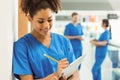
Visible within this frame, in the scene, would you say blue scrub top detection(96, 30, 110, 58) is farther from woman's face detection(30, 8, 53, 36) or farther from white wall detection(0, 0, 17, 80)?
white wall detection(0, 0, 17, 80)

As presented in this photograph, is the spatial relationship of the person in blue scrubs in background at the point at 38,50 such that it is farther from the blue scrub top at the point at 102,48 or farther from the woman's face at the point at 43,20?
the blue scrub top at the point at 102,48

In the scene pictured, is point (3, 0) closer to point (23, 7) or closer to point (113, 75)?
point (23, 7)

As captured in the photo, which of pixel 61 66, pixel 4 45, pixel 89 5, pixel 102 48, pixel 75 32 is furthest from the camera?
pixel 89 5

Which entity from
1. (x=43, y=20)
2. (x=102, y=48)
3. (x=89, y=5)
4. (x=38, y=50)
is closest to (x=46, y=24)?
(x=43, y=20)

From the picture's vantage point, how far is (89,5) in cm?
569

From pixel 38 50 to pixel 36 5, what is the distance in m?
0.21

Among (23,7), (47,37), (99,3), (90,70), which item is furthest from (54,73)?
(99,3)

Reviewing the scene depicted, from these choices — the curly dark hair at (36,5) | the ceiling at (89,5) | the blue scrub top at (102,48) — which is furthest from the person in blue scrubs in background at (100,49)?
the curly dark hair at (36,5)

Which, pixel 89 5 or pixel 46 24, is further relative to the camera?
pixel 89 5

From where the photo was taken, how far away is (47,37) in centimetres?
119

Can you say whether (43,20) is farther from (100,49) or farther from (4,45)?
(100,49)

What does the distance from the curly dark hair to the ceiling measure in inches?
171

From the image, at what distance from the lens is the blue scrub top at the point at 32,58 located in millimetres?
1069

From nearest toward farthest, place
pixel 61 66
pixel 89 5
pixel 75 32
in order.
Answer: pixel 61 66
pixel 75 32
pixel 89 5
